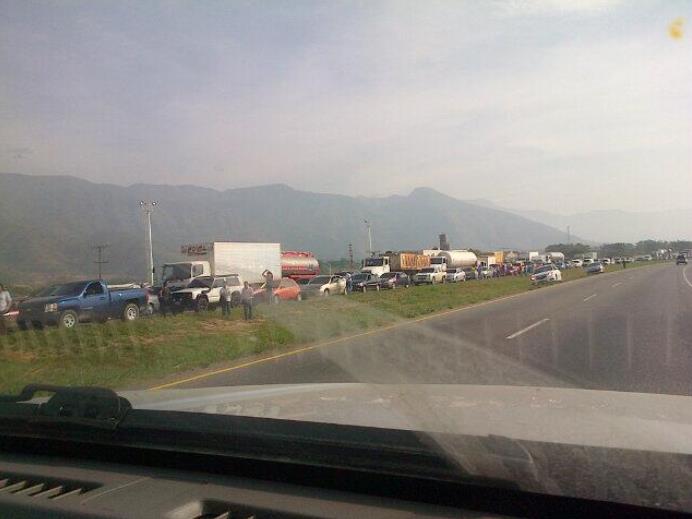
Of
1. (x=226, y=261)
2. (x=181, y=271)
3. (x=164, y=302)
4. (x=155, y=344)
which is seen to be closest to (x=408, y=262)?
(x=226, y=261)

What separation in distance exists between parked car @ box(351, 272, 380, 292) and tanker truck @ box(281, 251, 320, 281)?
4.06m

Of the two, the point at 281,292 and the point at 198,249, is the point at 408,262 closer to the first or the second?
the point at 198,249

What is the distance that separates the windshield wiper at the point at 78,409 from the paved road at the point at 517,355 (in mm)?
6157

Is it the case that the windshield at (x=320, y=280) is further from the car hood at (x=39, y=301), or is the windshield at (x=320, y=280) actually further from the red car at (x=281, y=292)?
the car hood at (x=39, y=301)

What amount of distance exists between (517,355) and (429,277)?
4613cm

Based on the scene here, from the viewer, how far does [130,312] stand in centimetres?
2300

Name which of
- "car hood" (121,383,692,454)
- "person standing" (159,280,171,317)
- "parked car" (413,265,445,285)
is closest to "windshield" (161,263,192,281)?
"person standing" (159,280,171,317)

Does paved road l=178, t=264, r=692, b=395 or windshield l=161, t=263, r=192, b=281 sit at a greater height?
windshield l=161, t=263, r=192, b=281

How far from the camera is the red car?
29522 mm

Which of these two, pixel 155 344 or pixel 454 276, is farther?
pixel 454 276

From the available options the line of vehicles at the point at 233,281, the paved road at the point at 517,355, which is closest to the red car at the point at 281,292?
the line of vehicles at the point at 233,281

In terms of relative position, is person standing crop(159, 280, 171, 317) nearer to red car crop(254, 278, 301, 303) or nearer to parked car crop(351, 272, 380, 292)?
red car crop(254, 278, 301, 303)

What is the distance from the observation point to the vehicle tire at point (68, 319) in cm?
1986

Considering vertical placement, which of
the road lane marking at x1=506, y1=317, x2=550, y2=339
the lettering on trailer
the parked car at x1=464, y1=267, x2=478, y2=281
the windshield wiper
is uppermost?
the lettering on trailer
